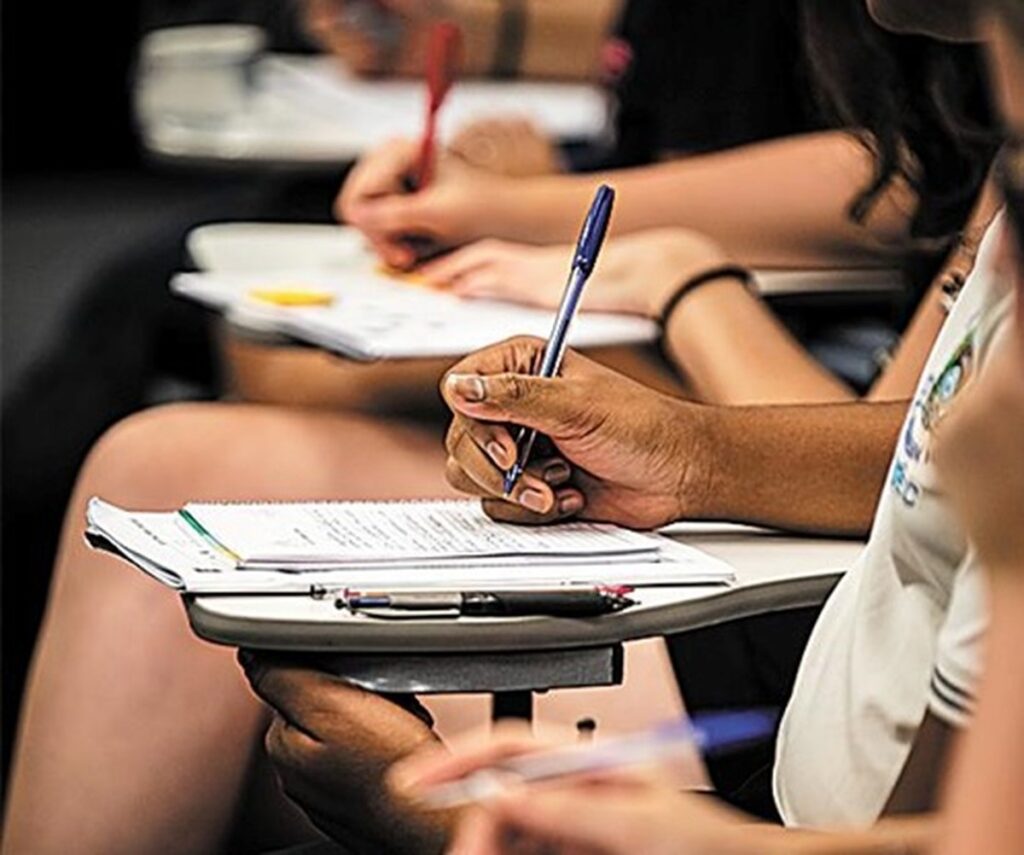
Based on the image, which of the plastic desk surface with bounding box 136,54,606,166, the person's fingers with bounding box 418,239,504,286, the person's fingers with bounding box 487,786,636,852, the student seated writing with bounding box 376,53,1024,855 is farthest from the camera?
the plastic desk surface with bounding box 136,54,606,166

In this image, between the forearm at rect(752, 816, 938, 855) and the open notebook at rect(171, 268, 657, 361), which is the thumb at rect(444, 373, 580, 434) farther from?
the forearm at rect(752, 816, 938, 855)

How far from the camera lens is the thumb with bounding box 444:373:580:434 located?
1446mm

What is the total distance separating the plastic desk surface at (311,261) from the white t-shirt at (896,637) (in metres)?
0.90

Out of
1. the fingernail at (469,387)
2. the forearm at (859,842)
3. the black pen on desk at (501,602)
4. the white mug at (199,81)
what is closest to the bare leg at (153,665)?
the fingernail at (469,387)

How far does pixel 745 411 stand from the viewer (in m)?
1.58

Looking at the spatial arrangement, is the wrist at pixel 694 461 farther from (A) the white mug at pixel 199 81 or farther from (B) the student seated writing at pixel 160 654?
(A) the white mug at pixel 199 81

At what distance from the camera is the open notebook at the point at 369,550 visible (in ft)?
4.35

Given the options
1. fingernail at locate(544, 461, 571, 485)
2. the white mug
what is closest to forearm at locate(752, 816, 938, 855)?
fingernail at locate(544, 461, 571, 485)

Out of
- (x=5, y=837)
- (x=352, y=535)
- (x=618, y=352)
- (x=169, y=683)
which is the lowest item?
(x=5, y=837)

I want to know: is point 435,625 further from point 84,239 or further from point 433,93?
point 84,239

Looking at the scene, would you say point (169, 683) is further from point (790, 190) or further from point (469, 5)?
point (469, 5)

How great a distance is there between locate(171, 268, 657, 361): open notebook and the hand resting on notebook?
26cm

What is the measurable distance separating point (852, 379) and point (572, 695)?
774 millimetres

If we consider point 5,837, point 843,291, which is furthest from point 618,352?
point 5,837
